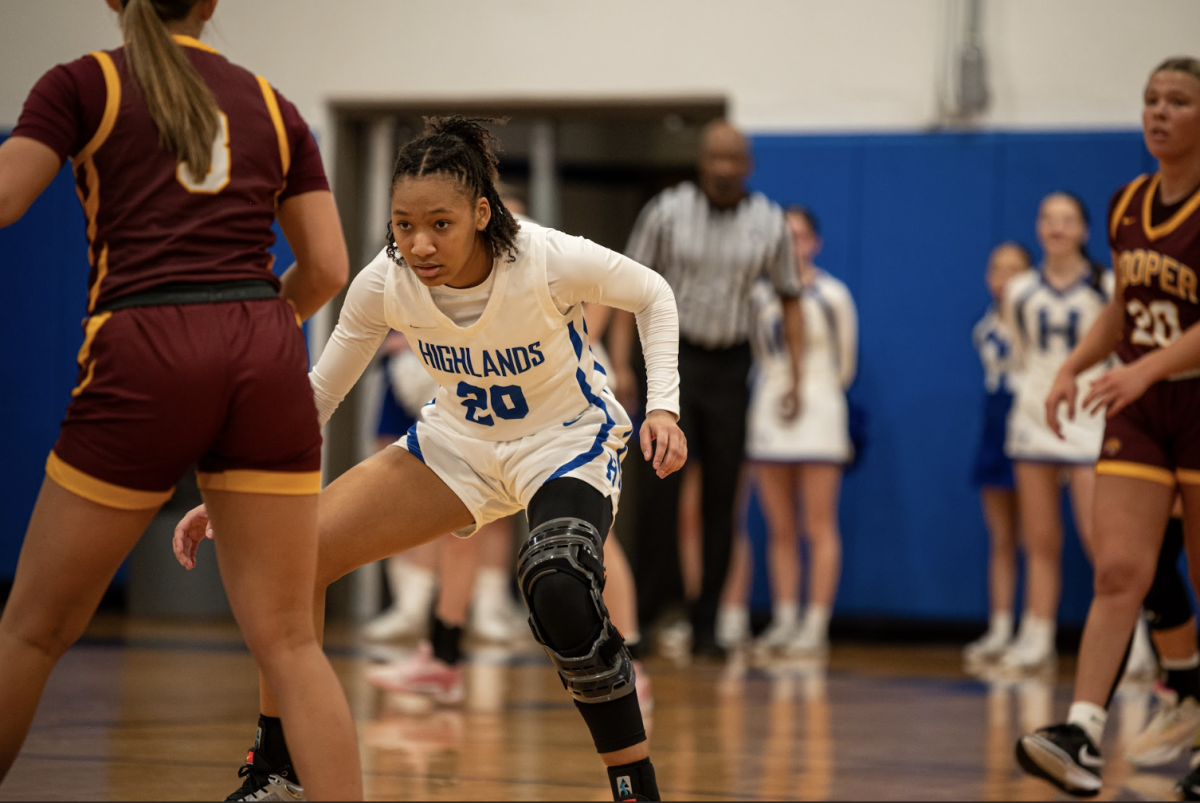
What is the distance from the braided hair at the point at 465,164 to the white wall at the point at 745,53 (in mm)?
4462

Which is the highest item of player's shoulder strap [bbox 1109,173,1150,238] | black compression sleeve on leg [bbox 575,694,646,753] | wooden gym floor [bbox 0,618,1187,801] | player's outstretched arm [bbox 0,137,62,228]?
player's shoulder strap [bbox 1109,173,1150,238]

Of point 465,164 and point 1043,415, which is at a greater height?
point 465,164

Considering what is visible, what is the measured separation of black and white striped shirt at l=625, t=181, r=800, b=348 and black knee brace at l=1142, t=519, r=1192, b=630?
104 inches

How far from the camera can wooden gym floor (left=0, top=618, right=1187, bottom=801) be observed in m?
3.76

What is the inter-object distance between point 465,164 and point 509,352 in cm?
41

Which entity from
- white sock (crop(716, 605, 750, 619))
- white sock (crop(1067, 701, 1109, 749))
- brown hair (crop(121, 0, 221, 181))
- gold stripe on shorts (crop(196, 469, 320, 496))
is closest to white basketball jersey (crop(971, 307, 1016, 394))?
white sock (crop(716, 605, 750, 619))

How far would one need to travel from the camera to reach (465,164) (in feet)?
9.63

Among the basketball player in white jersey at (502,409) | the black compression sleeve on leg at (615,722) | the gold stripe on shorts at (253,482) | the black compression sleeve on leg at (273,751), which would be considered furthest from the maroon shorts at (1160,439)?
the gold stripe on shorts at (253,482)

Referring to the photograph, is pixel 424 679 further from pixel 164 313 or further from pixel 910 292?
pixel 910 292

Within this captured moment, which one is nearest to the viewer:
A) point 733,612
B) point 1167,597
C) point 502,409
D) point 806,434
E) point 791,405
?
point 502,409

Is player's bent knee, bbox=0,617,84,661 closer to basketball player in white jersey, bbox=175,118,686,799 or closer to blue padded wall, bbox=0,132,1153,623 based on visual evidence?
basketball player in white jersey, bbox=175,118,686,799

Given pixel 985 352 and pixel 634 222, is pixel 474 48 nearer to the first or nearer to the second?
pixel 634 222

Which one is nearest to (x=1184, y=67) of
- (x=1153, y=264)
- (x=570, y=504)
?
(x=1153, y=264)

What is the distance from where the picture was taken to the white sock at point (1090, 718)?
3.63 m
